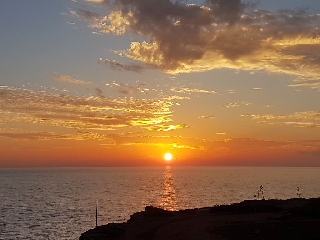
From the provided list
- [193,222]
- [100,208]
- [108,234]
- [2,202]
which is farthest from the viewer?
[2,202]

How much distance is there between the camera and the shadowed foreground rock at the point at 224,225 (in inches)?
1507

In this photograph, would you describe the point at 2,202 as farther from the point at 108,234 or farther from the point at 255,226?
the point at 255,226

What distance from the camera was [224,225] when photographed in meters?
43.4

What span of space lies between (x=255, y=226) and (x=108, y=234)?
16.8 m

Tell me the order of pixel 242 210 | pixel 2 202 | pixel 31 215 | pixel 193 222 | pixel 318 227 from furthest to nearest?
pixel 2 202 → pixel 31 215 → pixel 242 210 → pixel 193 222 → pixel 318 227

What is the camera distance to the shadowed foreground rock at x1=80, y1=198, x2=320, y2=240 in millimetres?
38281

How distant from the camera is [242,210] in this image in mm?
54250

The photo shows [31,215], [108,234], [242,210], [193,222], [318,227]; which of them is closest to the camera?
[318,227]

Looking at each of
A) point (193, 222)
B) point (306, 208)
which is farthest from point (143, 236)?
point (306, 208)

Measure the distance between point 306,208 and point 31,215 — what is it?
2618 inches

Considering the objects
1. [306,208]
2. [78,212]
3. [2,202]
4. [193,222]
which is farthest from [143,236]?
[2,202]

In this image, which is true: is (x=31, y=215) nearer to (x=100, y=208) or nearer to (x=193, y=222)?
(x=100, y=208)

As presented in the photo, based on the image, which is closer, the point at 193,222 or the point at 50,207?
the point at 193,222

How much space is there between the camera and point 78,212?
95062 millimetres
